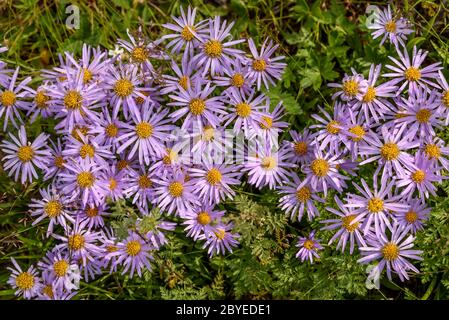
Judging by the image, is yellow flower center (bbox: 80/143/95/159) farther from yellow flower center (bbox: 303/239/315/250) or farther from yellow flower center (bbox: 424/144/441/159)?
yellow flower center (bbox: 424/144/441/159)

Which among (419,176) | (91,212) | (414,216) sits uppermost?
(419,176)

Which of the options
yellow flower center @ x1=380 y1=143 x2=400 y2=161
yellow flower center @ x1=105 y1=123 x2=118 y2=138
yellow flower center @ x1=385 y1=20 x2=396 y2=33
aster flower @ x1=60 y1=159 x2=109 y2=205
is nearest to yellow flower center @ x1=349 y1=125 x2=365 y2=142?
yellow flower center @ x1=380 y1=143 x2=400 y2=161

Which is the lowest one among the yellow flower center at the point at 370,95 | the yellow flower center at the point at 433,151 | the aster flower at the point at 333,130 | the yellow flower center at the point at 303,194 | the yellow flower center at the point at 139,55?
the yellow flower center at the point at 303,194

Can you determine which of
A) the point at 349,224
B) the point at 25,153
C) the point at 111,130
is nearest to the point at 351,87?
the point at 349,224

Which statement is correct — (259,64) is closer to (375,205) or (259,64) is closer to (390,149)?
(390,149)

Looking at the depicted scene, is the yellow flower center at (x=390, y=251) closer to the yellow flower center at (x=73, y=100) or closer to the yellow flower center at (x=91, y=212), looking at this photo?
the yellow flower center at (x=91, y=212)

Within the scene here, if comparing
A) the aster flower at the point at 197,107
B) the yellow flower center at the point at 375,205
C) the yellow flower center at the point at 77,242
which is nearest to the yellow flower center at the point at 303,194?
the yellow flower center at the point at 375,205
